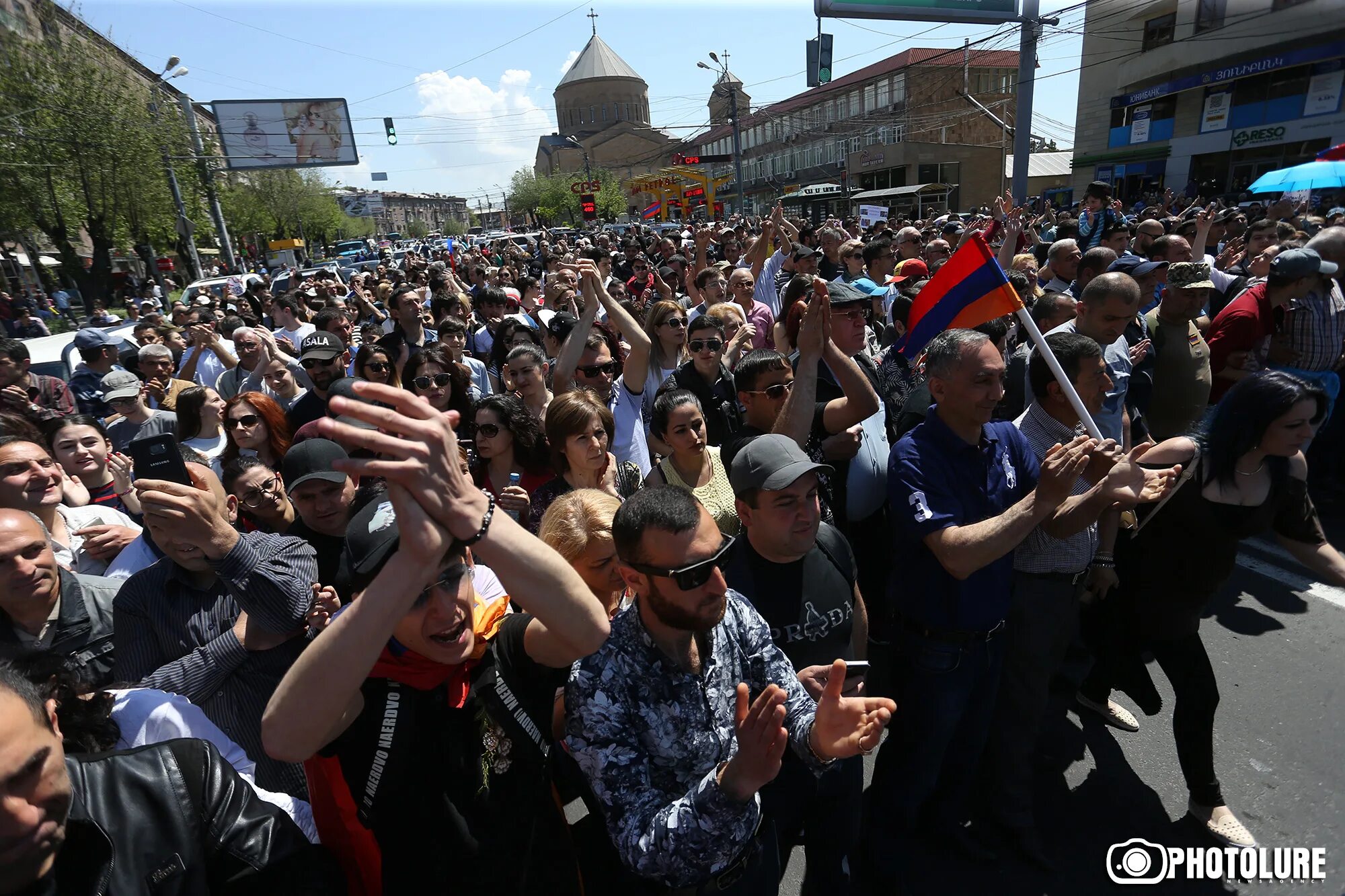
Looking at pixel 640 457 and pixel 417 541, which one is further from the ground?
pixel 417 541

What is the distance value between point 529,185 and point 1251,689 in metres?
86.8

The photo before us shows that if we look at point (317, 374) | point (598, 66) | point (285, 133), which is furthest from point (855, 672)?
point (598, 66)

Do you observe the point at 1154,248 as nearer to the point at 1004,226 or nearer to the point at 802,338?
the point at 1004,226

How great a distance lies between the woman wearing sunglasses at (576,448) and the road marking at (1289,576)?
14.3ft

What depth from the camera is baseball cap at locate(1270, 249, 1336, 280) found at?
4508mm

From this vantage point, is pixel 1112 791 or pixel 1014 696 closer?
pixel 1014 696

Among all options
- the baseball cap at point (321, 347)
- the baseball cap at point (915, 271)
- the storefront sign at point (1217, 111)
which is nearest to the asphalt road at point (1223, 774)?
the baseball cap at point (915, 271)

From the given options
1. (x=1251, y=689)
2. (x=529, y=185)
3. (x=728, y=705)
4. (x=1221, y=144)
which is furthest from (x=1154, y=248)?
(x=529, y=185)

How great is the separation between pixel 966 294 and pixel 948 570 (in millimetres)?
1532

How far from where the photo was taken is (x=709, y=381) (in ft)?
14.4

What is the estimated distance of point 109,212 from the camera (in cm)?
2106

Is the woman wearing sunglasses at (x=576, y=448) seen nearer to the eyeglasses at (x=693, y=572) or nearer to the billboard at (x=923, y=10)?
the eyeglasses at (x=693, y=572)

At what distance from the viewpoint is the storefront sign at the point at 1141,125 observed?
30891 mm

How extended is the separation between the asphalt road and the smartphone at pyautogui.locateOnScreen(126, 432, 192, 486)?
277 centimetres
